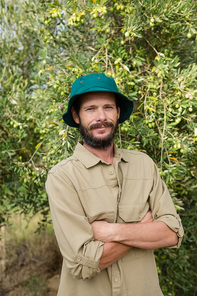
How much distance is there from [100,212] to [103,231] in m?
0.13

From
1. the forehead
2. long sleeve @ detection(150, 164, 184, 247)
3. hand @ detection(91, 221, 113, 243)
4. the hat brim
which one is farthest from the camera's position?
the hat brim

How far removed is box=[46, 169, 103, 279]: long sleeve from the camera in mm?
1934

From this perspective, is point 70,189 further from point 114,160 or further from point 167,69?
point 167,69

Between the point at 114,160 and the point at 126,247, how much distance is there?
68 centimetres

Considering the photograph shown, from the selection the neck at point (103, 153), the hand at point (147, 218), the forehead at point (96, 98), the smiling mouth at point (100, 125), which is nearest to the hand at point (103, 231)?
the hand at point (147, 218)

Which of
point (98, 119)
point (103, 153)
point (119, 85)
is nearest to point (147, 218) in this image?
point (103, 153)

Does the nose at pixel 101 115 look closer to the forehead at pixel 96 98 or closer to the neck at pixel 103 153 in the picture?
the forehead at pixel 96 98

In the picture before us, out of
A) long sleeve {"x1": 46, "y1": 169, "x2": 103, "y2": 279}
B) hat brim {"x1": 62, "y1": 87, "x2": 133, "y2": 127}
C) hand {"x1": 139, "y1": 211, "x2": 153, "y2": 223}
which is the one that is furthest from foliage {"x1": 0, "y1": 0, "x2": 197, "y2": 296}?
long sleeve {"x1": 46, "y1": 169, "x2": 103, "y2": 279}

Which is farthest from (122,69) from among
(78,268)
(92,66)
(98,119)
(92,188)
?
(78,268)

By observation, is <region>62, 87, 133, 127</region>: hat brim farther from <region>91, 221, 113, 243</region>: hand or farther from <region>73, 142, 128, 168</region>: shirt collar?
<region>91, 221, 113, 243</region>: hand

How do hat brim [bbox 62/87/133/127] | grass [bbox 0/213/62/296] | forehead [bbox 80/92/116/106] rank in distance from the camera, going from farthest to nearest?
grass [bbox 0/213/62/296] < hat brim [bbox 62/87/133/127] < forehead [bbox 80/92/116/106]

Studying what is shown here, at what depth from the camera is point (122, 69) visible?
10.5 feet

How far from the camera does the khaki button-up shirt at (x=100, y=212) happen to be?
1.98 meters

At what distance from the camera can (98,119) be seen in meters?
2.33
